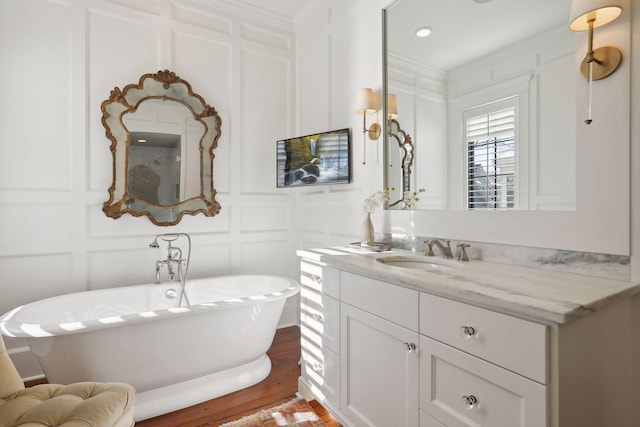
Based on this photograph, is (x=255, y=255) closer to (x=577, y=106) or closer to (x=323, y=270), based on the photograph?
(x=323, y=270)

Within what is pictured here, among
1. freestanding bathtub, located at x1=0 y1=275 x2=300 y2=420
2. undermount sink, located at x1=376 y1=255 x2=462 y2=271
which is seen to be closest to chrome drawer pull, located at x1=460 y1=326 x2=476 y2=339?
undermount sink, located at x1=376 y1=255 x2=462 y2=271

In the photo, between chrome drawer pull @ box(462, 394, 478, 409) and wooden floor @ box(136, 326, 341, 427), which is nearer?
chrome drawer pull @ box(462, 394, 478, 409)

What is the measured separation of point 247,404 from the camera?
2.07 metres

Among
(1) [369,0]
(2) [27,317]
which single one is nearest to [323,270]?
(2) [27,317]

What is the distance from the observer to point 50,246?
8.04ft

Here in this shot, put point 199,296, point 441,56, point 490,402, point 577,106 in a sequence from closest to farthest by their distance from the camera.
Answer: point 490,402 → point 577,106 → point 441,56 → point 199,296

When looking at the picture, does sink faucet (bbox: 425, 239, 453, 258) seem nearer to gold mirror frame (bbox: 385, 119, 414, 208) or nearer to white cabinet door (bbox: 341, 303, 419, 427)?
gold mirror frame (bbox: 385, 119, 414, 208)

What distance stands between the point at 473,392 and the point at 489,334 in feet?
0.73

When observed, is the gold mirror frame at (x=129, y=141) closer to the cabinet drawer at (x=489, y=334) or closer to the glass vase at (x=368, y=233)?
the glass vase at (x=368, y=233)

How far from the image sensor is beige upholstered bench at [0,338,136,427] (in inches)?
47.0

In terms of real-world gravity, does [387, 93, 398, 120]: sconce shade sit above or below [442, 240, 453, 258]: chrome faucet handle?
above

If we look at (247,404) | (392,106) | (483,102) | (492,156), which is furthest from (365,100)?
(247,404)

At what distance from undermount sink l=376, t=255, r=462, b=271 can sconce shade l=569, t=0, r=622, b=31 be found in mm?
1100

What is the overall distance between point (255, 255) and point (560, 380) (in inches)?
106
